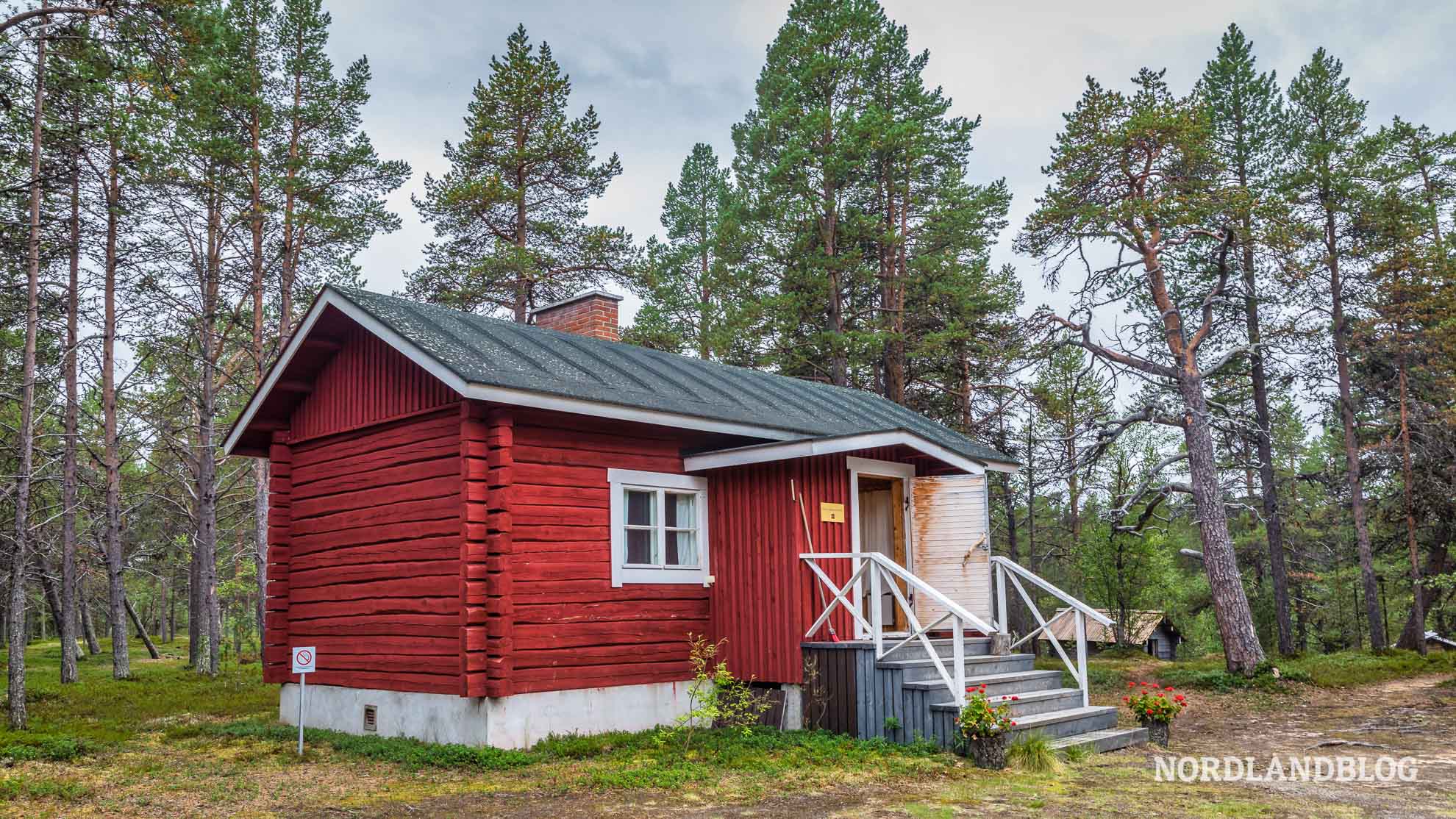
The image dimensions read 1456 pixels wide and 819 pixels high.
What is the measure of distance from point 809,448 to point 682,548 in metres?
1.90

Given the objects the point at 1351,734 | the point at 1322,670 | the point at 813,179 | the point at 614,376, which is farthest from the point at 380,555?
the point at 1322,670

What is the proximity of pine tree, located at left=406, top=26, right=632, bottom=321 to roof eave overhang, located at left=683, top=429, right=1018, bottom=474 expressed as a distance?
13.3 m

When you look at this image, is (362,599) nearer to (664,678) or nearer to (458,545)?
(458,545)

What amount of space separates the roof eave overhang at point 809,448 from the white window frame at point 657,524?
26 centimetres

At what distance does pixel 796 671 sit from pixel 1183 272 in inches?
701

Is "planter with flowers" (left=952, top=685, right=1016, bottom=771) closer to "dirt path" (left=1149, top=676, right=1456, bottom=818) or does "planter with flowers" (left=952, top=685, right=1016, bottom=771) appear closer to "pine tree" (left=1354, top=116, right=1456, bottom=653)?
"dirt path" (left=1149, top=676, right=1456, bottom=818)

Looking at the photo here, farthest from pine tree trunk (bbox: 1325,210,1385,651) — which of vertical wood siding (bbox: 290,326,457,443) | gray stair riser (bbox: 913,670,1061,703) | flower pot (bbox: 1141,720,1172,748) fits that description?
vertical wood siding (bbox: 290,326,457,443)

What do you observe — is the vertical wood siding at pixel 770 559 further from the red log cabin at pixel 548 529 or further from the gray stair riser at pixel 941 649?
the gray stair riser at pixel 941 649

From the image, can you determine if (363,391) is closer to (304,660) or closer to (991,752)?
(304,660)

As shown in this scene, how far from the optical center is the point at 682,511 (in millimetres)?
11516

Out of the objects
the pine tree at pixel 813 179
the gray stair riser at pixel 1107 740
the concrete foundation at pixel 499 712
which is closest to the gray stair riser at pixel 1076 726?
the gray stair riser at pixel 1107 740

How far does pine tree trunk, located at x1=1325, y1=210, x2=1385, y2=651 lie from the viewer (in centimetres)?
2317

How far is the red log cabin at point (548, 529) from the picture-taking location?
32.0 feet

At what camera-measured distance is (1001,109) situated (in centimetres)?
2441
